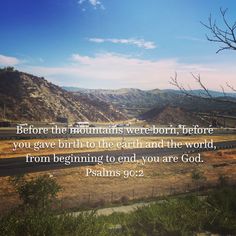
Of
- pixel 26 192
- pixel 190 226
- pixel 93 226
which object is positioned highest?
pixel 93 226

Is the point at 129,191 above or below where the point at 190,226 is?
below

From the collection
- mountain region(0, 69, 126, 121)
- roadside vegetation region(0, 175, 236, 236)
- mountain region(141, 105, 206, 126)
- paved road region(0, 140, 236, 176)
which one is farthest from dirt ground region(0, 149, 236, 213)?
mountain region(141, 105, 206, 126)

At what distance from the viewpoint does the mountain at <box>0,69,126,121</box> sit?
95375 mm

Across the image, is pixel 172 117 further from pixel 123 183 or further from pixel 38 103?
pixel 123 183

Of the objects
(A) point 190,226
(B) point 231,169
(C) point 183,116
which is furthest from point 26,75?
(A) point 190,226

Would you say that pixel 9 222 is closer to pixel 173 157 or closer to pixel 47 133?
pixel 173 157

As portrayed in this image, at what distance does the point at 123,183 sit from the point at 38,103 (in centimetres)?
7160

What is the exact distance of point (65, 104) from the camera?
4392 inches

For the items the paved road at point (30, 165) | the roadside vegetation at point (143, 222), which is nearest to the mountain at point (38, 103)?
the paved road at point (30, 165)

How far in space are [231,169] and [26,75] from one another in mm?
87995

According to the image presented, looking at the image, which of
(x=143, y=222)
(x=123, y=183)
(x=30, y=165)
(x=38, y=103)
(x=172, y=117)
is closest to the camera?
(x=143, y=222)

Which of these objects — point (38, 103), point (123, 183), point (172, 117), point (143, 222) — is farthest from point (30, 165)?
point (172, 117)

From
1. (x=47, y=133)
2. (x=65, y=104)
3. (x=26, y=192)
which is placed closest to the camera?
(x=26, y=192)

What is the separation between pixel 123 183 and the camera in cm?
3544
